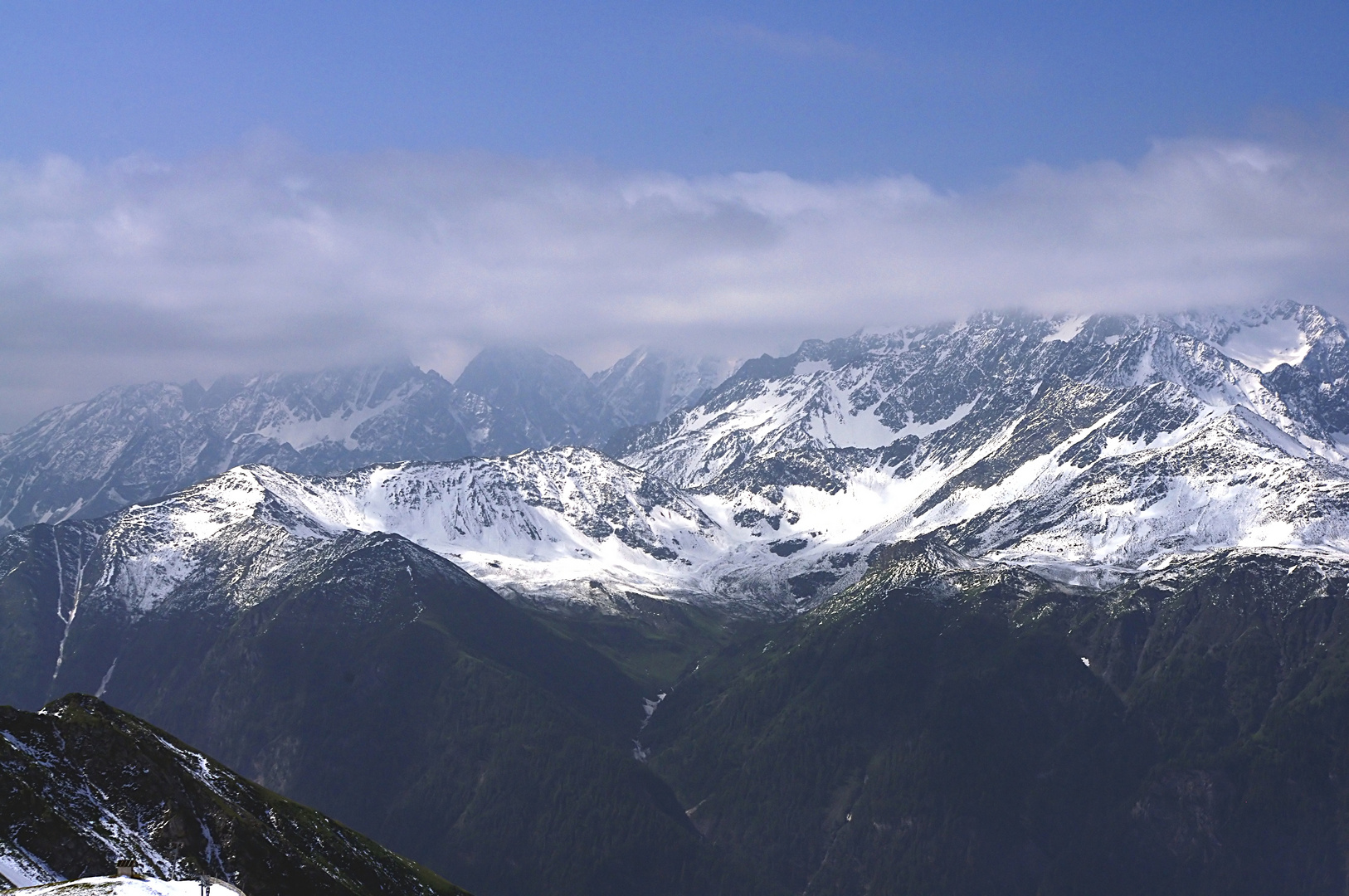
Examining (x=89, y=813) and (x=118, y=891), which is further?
(x=89, y=813)

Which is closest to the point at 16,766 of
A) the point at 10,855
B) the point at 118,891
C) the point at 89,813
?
the point at 89,813

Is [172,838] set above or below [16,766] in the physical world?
below

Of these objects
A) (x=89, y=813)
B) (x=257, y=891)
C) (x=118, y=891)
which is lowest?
(x=257, y=891)

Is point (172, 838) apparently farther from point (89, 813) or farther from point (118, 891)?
point (118, 891)

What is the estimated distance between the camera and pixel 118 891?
12706cm

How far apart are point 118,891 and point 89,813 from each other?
236 ft

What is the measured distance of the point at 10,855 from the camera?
550ft

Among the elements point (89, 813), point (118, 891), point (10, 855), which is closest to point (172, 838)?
point (89, 813)

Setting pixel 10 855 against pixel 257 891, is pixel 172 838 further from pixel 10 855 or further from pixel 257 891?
pixel 10 855

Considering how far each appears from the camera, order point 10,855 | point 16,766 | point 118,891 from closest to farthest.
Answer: point 118,891 < point 10,855 < point 16,766

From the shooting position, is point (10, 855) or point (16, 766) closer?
point (10, 855)

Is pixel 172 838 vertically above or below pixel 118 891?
below

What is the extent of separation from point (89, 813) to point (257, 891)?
25.3 m

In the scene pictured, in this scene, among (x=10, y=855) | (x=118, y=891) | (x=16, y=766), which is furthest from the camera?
(x=16, y=766)
